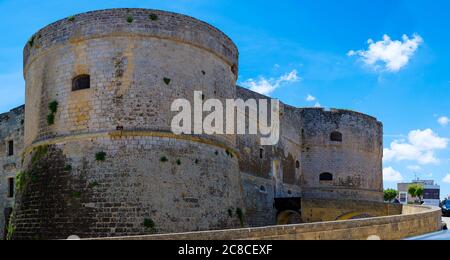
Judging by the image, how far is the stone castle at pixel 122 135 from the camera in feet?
42.1

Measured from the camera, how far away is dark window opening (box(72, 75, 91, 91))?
13875 millimetres

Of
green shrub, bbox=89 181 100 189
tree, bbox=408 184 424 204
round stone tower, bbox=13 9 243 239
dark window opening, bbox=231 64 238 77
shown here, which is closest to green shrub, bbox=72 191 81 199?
round stone tower, bbox=13 9 243 239

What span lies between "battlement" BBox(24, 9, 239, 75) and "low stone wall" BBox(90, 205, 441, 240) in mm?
6795

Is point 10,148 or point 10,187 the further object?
point 10,148

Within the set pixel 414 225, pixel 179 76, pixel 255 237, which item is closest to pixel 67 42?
pixel 179 76

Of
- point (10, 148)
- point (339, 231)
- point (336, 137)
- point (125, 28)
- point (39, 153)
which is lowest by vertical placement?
point (339, 231)

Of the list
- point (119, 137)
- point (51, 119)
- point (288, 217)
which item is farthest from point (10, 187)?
point (288, 217)

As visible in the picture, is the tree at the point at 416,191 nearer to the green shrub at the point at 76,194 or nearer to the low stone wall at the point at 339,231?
the low stone wall at the point at 339,231

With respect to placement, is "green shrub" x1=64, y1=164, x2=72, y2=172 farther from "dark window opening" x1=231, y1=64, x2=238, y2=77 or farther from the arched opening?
the arched opening

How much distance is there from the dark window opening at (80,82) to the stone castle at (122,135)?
3cm

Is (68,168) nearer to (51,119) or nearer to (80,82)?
(51,119)

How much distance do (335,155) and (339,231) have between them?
20.4 m

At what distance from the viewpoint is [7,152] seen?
842 inches
